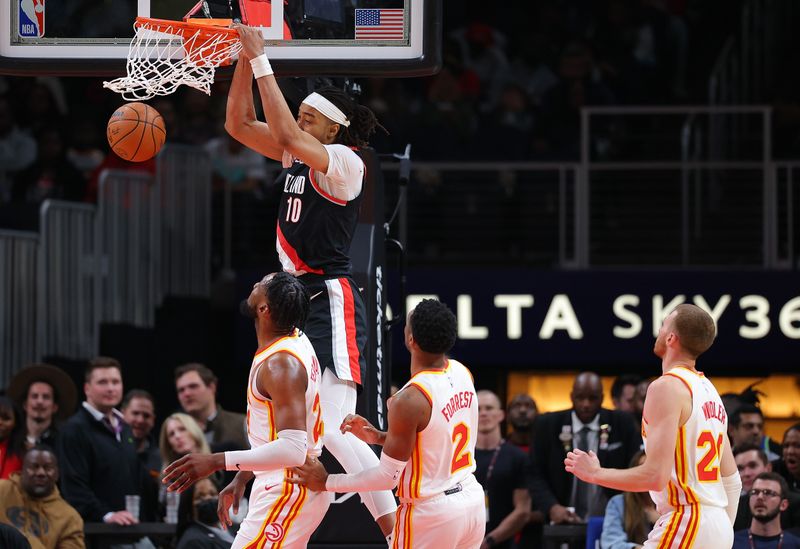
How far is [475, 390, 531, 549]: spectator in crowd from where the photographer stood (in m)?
10.1

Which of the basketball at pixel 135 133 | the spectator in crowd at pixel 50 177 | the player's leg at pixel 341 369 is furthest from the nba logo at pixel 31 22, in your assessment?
the spectator in crowd at pixel 50 177

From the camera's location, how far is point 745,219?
14.7 m

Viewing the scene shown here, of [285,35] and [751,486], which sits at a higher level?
[285,35]

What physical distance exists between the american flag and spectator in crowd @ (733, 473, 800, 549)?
3.28 meters

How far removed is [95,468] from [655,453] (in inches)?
180

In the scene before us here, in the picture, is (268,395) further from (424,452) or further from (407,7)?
(407,7)

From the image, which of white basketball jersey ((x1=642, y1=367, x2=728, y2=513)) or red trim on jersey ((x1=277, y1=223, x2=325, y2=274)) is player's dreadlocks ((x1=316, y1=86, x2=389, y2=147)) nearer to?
red trim on jersey ((x1=277, y1=223, x2=325, y2=274))

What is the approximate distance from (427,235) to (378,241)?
20.5 ft

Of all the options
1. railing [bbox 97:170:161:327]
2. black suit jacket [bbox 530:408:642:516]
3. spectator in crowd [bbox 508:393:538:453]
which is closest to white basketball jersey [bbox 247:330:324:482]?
black suit jacket [bbox 530:408:642:516]

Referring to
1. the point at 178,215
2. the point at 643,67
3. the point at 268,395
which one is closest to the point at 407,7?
the point at 268,395

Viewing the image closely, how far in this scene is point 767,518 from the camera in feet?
29.5

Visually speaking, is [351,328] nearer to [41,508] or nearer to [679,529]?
[679,529]

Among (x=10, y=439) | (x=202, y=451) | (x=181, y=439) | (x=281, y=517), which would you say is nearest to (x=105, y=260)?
(x=10, y=439)

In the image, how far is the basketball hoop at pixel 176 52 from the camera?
7473 mm
